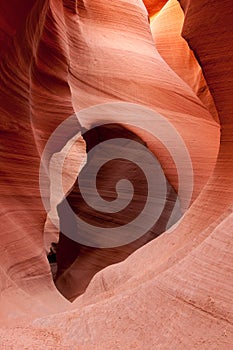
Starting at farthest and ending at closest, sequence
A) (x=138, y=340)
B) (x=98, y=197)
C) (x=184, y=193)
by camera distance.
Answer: (x=98, y=197)
(x=184, y=193)
(x=138, y=340)

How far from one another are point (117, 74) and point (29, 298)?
330 centimetres

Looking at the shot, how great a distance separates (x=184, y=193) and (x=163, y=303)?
3.38m

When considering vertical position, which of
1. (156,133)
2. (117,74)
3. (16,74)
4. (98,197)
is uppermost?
(16,74)

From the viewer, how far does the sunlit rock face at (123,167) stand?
1392 millimetres

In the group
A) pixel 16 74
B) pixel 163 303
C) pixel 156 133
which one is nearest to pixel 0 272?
pixel 16 74

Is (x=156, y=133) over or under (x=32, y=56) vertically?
under

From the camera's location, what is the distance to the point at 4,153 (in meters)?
4.19

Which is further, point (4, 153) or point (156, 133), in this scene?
point (156, 133)

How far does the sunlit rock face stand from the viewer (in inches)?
54.8

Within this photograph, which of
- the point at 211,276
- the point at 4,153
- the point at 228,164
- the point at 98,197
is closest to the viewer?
the point at 211,276

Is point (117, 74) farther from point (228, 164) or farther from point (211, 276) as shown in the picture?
point (211, 276)

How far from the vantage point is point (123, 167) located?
6035mm

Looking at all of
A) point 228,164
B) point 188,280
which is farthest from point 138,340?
point 228,164

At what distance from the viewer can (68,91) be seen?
16.7 feet
